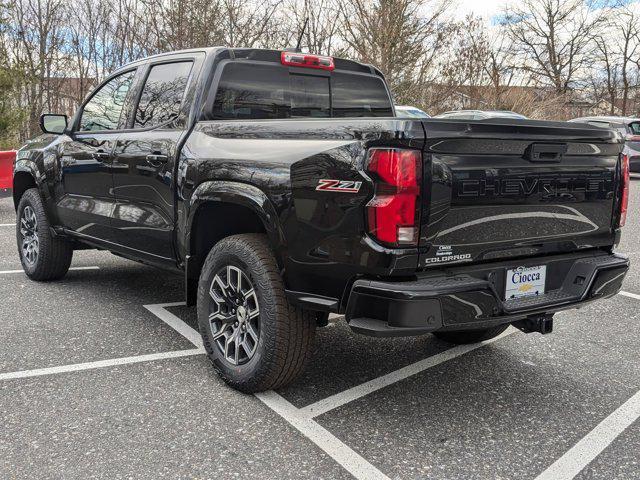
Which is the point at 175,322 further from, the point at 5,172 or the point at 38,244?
the point at 5,172

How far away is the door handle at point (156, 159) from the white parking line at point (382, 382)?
1.71 metres

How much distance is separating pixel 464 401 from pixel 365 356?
0.79 metres

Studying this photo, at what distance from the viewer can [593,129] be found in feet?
10.3

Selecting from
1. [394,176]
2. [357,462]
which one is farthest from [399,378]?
[394,176]

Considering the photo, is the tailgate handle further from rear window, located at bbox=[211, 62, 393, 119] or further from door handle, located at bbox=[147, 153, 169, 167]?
door handle, located at bbox=[147, 153, 169, 167]

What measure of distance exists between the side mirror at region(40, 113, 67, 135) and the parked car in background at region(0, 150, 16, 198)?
15.2 feet

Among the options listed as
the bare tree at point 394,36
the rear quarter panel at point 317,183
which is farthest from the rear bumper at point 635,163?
the rear quarter panel at point 317,183

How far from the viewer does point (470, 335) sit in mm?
4027

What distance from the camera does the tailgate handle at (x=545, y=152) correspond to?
112 inches

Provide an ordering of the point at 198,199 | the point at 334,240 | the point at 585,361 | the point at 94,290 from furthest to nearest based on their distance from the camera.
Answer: the point at 94,290, the point at 585,361, the point at 198,199, the point at 334,240

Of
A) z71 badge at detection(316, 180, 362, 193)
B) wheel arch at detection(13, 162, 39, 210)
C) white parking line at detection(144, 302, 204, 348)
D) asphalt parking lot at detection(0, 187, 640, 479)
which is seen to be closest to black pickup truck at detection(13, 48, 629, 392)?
z71 badge at detection(316, 180, 362, 193)

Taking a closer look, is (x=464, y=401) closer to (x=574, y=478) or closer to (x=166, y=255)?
(x=574, y=478)

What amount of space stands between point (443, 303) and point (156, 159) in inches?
82.2

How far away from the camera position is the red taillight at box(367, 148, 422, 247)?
2.49 m
